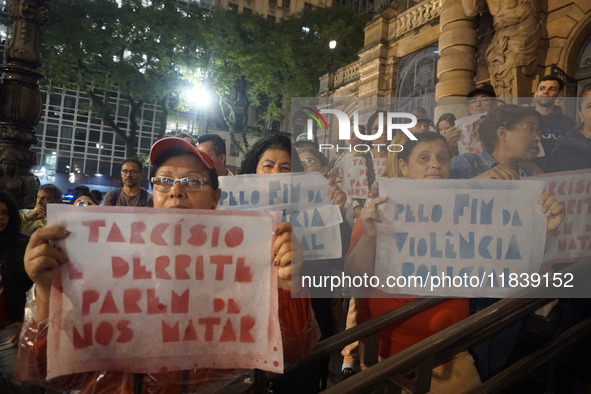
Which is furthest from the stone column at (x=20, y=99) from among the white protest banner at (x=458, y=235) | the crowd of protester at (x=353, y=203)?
the white protest banner at (x=458, y=235)

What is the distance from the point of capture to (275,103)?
23719 mm

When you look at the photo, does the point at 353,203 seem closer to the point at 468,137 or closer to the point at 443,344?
the point at 468,137

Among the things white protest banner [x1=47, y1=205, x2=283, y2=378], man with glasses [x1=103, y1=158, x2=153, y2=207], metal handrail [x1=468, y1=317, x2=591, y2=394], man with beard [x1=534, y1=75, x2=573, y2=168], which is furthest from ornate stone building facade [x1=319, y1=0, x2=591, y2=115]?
white protest banner [x1=47, y1=205, x2=283, y2=378]

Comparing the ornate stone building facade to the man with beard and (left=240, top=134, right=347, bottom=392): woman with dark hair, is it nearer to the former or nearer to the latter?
the man with beard

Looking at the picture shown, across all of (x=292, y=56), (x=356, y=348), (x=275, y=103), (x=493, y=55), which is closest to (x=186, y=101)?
(x=275, y=103)

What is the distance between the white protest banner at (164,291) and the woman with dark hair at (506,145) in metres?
1.14

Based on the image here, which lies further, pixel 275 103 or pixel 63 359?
pixel 275 103

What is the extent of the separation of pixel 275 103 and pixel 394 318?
74.9 ft

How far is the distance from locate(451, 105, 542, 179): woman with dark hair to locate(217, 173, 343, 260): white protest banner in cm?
69

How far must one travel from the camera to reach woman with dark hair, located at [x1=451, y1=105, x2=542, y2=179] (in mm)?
1868

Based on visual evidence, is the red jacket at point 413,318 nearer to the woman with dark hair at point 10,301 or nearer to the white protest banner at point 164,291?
the white protest banner at point 164,291

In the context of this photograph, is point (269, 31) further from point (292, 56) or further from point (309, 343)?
point (309, 343)

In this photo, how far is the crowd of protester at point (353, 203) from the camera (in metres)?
1.42

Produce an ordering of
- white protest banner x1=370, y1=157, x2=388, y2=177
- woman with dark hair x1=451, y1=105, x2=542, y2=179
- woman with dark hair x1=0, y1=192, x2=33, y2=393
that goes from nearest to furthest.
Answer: woman with dark hair x1=451, y1=105, x2=542, y2=179, white protest banner x1=370, y1=157, x2=388, y2=177, woman with dark hair x1=0, y1=192, x2=33, y2=393
